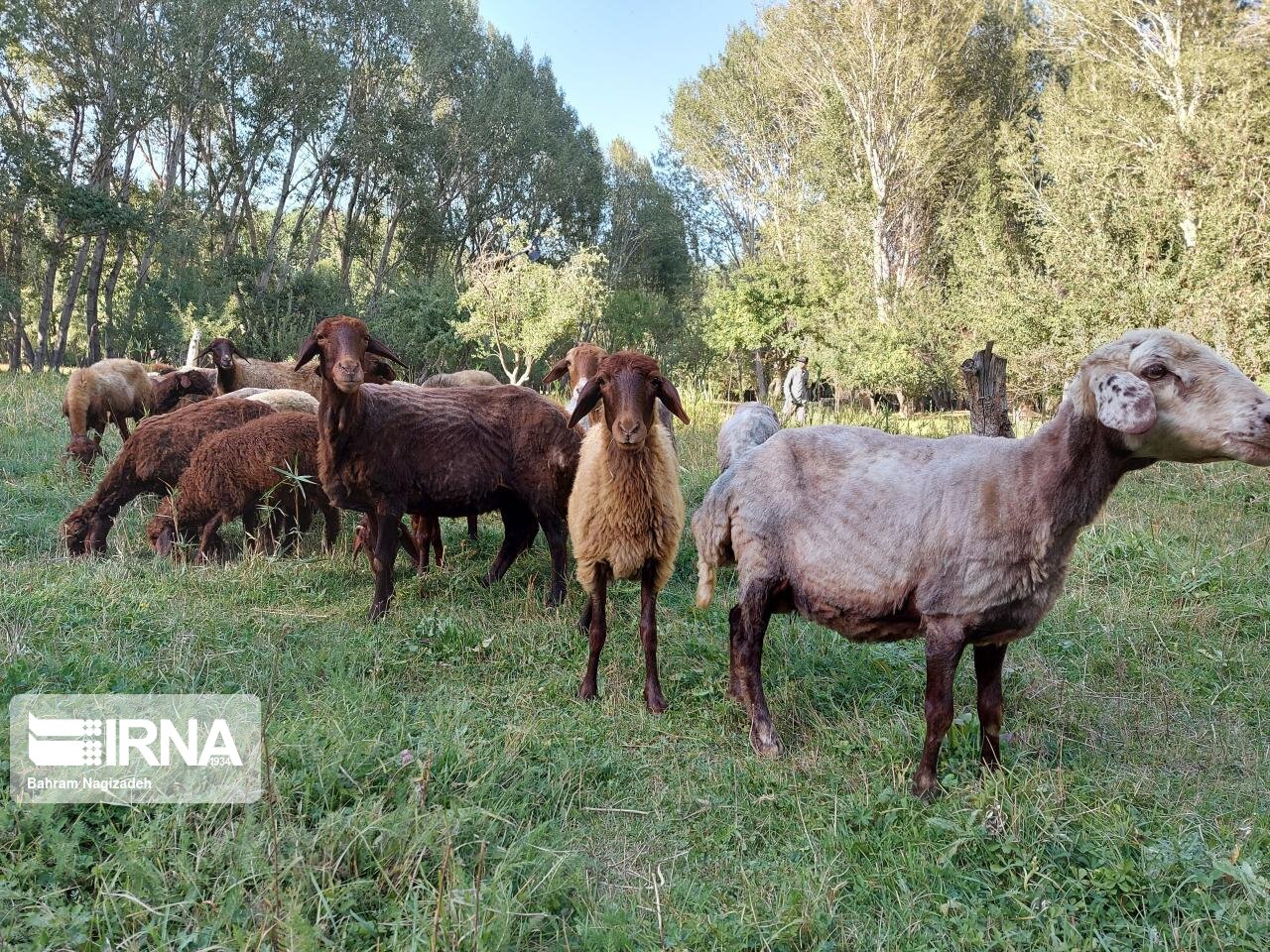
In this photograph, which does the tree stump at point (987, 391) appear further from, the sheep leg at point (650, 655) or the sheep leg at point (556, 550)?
the sheep leg at point (650, 655)

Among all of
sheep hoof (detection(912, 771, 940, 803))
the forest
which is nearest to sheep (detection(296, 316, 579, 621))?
sheep hoof (detection(912, 771, 940, 803))

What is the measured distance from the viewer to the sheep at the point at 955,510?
10.0 ft

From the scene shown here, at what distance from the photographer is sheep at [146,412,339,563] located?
23.9 feet

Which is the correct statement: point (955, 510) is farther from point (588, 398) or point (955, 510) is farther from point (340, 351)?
point (340, 351)

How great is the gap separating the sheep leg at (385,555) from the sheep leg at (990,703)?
4.36 meters

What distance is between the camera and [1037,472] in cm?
346

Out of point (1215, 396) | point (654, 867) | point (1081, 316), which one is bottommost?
point (654, 867)

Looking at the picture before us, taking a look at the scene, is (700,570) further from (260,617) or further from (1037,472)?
(260,617)

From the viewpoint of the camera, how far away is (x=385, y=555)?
6180mm

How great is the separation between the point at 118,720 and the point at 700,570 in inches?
124

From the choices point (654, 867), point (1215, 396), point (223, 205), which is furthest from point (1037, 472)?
point (223, 205)

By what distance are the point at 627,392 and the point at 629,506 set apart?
2.41 ft

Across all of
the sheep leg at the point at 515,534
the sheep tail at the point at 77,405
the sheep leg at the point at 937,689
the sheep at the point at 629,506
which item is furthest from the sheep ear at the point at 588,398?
the sheep tail at the point at 77,405

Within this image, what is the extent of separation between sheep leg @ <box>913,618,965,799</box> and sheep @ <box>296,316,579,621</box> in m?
3.57
